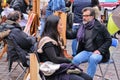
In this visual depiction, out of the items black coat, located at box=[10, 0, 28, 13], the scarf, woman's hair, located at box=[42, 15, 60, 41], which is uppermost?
woman's hair, located at box=[42, 15, 60, 41]

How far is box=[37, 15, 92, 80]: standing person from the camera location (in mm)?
4238

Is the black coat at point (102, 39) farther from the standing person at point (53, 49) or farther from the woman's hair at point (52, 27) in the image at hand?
the woman's hair at point (52, 27)

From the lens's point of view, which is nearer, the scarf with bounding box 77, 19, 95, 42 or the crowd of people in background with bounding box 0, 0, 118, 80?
the crowd of people in background with bounding box 0, 0, 118, 80

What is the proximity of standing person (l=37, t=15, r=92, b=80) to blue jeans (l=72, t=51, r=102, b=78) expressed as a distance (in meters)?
0.81

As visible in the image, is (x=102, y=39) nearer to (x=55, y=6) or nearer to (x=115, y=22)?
(x=115, y=22)

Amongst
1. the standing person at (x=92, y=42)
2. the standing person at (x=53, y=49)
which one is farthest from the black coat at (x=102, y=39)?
the standing person at (x=53, y=49)

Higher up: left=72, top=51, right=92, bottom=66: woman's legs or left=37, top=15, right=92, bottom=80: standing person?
left=37, top=15, right=92, bottom=80: standing person

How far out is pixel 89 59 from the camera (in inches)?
210

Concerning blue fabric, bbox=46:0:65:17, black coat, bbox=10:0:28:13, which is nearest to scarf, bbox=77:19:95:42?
blue fabric, bbox=46:0:65:17

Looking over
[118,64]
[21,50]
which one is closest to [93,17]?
[21,50]

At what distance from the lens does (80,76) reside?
4.43 meters

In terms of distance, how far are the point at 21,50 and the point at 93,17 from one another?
1238mm

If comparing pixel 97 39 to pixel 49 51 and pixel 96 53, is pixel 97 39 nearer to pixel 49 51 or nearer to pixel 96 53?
pixel 96 53

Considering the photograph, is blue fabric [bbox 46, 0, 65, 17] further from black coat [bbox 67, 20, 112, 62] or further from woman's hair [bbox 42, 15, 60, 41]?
woman's hair [bbox 42, 15, 60, 41]
